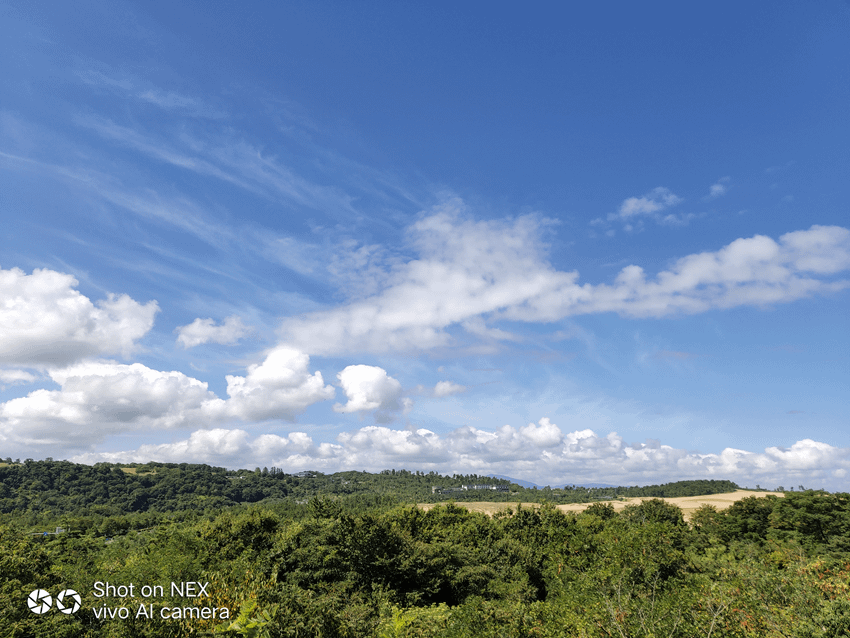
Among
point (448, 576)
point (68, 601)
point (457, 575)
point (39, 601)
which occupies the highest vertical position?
point (39, 601)

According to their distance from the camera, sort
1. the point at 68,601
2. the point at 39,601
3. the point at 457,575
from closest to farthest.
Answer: the point at 39,601, the point at 68,601, the point at 457,575

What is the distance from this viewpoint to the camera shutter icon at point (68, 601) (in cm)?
2212

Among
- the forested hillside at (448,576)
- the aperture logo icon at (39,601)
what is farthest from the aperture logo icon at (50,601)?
the forested hillside at (448,576)

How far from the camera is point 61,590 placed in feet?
78.9

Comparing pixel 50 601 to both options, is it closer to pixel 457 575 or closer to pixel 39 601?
pixel 39 601

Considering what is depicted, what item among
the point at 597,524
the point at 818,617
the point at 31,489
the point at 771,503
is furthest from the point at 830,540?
the point at 31,489

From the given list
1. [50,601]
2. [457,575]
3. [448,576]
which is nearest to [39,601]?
[50,601]

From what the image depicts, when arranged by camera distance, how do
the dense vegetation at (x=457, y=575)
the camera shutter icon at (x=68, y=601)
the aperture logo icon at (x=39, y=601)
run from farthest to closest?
the camera shutter icon at (x=68, y=601) < the aperture logo icon at (x=39, y=601) < the dense vegetation at (x=457, y=575)

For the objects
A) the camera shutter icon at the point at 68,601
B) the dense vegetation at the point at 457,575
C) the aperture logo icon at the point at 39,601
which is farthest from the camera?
the camera shutter icon at the point at 68,601

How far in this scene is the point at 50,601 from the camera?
22.4 metres

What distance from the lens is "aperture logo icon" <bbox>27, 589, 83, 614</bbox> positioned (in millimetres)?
22005

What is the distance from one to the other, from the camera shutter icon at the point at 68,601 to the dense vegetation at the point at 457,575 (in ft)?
1.42

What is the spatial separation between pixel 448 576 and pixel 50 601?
3081 cm

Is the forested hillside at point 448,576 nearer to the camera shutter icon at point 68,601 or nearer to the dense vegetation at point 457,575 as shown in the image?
the dense vegetation at point 457,575
